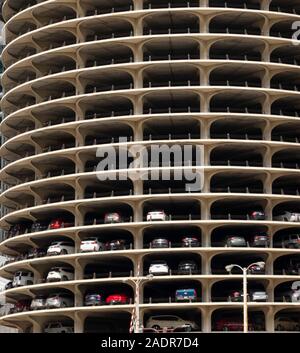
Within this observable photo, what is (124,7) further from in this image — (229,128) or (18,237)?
(18,237)

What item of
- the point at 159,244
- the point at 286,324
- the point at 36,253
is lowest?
the point at 286,324

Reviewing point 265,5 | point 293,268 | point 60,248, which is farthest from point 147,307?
point 265,5

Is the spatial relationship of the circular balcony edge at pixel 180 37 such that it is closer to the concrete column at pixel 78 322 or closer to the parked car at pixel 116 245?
the parked car at pixel 116 245

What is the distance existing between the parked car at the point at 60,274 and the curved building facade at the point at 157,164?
19 centimetres

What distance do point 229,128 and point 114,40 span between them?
13279mm

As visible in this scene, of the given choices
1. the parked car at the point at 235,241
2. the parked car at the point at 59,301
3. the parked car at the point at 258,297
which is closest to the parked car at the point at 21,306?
the parked car at the point at 59,301

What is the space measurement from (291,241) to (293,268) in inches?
98.3

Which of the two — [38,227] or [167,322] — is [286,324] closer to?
[167,322]

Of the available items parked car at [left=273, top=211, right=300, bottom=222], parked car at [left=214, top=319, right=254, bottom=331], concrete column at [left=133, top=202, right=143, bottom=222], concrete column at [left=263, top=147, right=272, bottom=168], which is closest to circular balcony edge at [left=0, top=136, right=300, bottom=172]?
concrete column at [left=263, top=147, right=272, bottom=168]

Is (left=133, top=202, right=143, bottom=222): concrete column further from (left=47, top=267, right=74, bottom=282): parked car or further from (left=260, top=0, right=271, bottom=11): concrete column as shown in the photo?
(left=260, top=0, right=271, bottom=11): concrete column

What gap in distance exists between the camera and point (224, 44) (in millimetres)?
64562

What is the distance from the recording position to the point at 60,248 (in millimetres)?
60844
